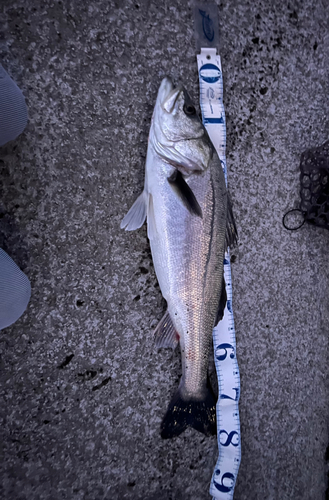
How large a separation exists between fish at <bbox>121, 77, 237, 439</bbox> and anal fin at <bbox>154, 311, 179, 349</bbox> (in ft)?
0.12

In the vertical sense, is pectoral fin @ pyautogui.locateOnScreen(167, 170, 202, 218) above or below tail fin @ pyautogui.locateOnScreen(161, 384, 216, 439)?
above

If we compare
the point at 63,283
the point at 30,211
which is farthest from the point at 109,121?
the point at 63,283

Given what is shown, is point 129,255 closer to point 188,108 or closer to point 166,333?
point 166,333

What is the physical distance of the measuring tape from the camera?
5.48ft

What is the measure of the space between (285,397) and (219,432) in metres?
0.51

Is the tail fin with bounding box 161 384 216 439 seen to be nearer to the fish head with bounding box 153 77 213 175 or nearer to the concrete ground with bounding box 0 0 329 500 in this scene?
the concrete ground with bounding box 0 0 329 500

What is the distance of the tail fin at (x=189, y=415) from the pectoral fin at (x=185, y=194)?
2.92ft

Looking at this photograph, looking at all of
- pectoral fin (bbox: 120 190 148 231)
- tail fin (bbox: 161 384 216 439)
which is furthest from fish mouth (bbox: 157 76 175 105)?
tail fin (bbox: 161 384 216 439)

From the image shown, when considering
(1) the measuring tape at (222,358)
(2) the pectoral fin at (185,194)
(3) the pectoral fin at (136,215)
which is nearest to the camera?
(2) the pectoral fin at (185,194)

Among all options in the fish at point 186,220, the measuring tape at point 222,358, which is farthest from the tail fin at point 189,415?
the measuring tape at point 222,358

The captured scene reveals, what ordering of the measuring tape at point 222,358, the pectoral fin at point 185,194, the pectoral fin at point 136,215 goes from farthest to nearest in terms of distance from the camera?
the measuring tape at point 222,358, the pectoral fin at point 136,215, the pectoral fin at point 185,194

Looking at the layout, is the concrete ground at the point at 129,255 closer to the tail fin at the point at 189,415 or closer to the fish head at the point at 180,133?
the tail fin at the point at 189,415

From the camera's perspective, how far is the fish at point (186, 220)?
1.40 meters

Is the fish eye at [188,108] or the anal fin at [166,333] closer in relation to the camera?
the fish eye at [188,108]
